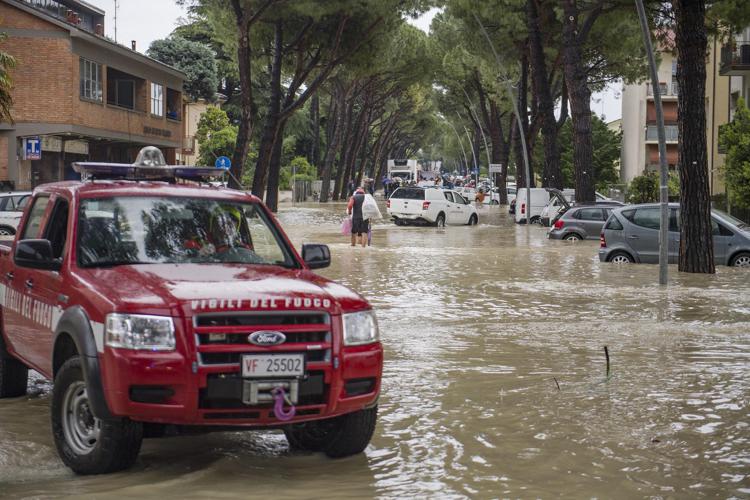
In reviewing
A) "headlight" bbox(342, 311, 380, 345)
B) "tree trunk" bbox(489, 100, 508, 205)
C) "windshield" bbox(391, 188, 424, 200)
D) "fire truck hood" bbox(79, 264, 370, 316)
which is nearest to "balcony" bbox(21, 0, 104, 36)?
"tree trunk" bbox(489, 100, 508, 205)

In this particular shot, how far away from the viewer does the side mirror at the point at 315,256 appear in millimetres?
7953

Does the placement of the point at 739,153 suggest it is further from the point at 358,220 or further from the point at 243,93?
the point at 243,93

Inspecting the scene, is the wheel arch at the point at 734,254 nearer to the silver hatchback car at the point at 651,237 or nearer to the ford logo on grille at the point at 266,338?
the silver hatchback car at the point at 651,237

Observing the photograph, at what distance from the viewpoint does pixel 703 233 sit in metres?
22.0

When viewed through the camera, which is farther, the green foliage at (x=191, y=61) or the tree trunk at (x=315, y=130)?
the tree trunk at (x=315, y=130)

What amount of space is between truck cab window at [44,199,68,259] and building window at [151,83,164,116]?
46.3 meters

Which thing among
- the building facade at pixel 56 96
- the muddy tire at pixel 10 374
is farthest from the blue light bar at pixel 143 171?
the building facade at pixel 56 96

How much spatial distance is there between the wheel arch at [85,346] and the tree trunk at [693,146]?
1668cm

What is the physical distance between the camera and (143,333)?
625 cm

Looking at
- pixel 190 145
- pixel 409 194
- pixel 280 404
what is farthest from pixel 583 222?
pixel 190 145

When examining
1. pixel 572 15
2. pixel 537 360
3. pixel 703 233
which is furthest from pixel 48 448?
pixel 572 15

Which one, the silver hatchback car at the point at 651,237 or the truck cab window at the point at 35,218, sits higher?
the truck cab window at the point at 35,218

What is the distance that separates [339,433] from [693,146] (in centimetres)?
1623

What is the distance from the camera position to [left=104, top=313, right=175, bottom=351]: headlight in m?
6.21
